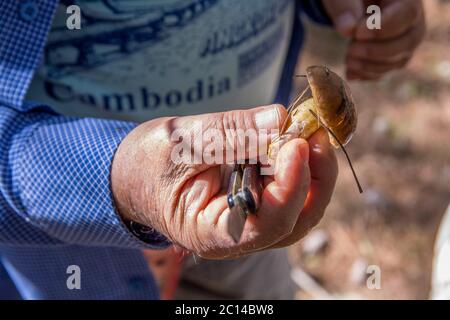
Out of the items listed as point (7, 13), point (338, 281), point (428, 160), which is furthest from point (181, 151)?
point (428, 160)

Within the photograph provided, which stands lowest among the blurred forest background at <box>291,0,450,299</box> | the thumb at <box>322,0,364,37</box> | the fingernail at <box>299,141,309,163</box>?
the blurred forest background at <box>291,0,450,299</box>

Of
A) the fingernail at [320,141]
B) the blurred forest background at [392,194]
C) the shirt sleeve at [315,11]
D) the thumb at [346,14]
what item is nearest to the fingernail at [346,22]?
the thumb at [346,14]

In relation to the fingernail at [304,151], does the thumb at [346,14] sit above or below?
above

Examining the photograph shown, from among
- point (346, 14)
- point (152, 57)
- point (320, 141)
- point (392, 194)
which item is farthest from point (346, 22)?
point (392, 194)

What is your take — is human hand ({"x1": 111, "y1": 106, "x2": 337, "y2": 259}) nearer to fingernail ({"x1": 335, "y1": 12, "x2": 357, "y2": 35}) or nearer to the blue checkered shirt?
the blue checkered shirt

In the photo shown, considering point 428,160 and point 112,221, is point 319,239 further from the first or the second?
point 112,221

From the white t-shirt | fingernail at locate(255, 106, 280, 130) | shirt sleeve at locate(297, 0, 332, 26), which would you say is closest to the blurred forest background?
shirt sleeve at locate(297, 0, 332, 26)

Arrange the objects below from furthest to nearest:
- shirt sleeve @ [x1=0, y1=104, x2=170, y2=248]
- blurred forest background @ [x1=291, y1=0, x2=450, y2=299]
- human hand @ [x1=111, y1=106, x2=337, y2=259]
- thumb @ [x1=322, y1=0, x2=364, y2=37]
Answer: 1. blurred forest background @ [x1=291, y1=0, x2=450, y2=299]
2. thumb @ [x1=322, y1=0, x2=364, y2=37]
3. shirt sleeve @ [x1=0, y1=104, x2=170, y2=248]
4. human hand @ [x1=111, y1=106, x2=337, y2=259]

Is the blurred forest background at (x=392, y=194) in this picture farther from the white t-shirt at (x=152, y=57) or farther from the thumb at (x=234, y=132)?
the thumb at (x=234, y=132)
